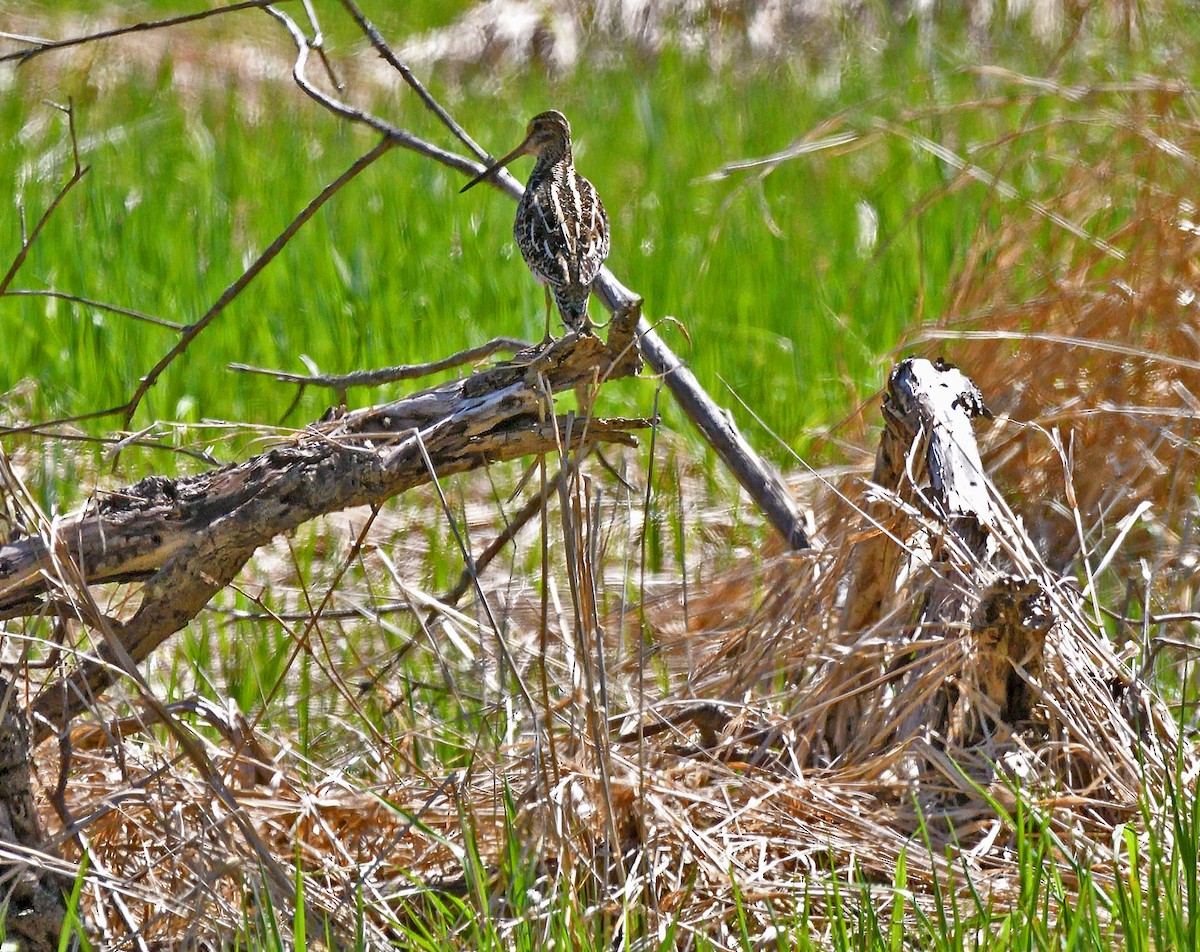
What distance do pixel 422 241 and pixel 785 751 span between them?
555 centimetres

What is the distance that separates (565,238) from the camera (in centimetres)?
414

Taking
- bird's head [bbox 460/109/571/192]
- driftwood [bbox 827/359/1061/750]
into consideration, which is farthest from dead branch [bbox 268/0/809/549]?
bird's head [bbox 460/109/571/192]

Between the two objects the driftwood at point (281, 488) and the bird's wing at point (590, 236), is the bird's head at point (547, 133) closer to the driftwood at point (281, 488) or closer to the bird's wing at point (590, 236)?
the bird's wing at point (590, 236)

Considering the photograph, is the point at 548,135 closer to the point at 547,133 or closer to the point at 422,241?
the point at 547,133

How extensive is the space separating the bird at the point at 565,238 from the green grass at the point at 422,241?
0.44m

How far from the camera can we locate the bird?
4102 millimetres

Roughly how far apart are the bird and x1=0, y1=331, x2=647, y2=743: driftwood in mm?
650

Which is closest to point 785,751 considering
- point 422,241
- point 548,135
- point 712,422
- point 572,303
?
point 712,422

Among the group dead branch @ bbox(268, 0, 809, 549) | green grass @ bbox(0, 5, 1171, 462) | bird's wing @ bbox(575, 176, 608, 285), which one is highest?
bird's wing @ bbox(575, 176, 608, 285)

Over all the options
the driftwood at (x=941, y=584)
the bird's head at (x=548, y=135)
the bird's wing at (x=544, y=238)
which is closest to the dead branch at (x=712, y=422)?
the bird's wing at (x=544, y=238)

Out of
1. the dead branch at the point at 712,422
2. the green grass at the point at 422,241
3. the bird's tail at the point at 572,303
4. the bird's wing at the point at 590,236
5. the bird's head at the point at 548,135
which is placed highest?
the bird's head at the point at 548,135

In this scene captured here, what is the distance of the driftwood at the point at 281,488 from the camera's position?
3.19m

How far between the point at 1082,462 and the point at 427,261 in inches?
181

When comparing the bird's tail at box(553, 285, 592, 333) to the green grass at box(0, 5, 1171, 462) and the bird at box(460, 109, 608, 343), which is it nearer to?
the bird at box(460, 109, 608, 343)
